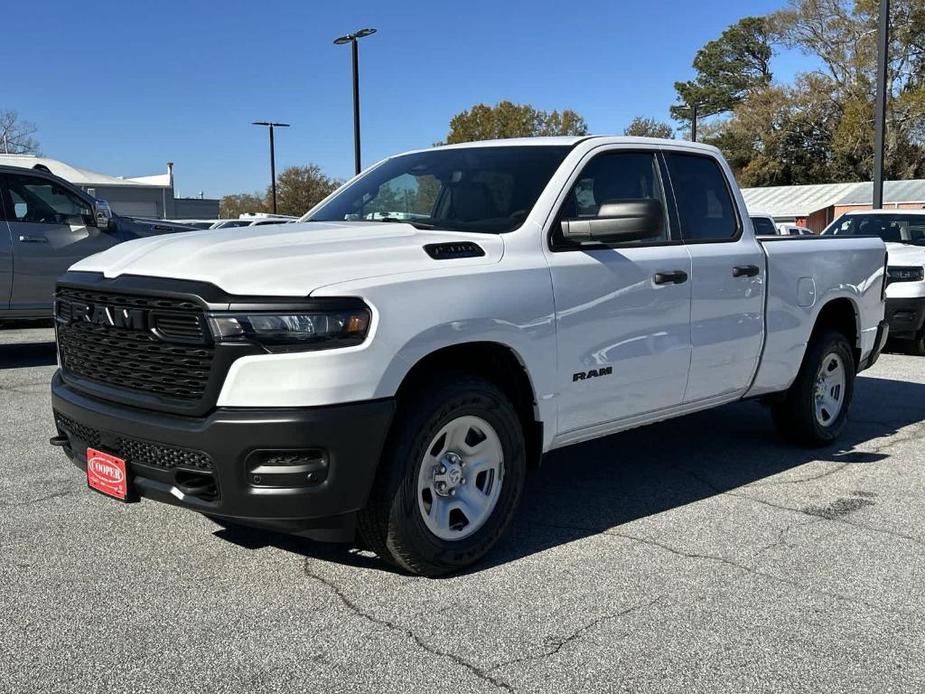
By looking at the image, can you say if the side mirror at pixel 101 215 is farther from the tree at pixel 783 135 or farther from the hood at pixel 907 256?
the tree at pixel 783 135

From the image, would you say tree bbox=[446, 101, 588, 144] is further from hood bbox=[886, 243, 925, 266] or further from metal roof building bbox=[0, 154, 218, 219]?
hood bbox=[886, 243, 925, 266]

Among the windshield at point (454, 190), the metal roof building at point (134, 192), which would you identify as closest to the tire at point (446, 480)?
the windshield at point (454, 190)

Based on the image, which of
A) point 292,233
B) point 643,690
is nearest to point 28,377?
point 292,233

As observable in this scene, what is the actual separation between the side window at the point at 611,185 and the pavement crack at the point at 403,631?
1835 millimetres

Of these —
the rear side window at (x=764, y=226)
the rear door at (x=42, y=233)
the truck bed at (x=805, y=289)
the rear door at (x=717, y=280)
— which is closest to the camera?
the rear door at (x=717, y=280)

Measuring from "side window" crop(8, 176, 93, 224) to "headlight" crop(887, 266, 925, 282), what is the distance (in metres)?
8.84

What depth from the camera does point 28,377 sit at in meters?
9.02

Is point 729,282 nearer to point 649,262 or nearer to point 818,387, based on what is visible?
point 649,262

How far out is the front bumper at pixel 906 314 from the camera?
10.7m

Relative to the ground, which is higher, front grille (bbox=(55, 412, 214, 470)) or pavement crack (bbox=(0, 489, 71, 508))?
front grille (bbox=(55, 412, 214, 470))

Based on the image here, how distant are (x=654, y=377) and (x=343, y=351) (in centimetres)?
199

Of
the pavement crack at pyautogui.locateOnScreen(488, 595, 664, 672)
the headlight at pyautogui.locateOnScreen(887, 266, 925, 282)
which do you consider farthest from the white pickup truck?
the headlight at pyautogui.locateOnScreen(887, 266, 925, 282)

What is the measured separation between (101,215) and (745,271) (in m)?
7.18

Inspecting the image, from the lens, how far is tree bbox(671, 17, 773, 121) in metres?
72.9
